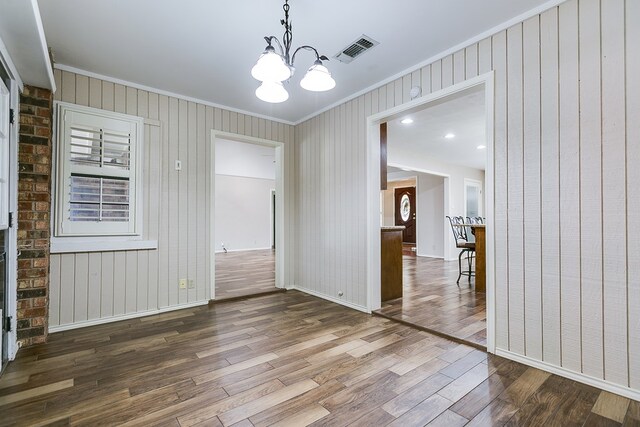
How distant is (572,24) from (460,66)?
753 millimetres

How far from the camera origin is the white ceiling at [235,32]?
2.13 meters

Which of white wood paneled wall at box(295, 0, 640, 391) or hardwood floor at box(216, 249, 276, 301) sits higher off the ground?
white wood paneled wall at box(295, 0, 640, 391)

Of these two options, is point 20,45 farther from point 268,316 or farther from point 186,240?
point 268,316

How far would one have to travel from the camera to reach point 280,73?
1.74 metres

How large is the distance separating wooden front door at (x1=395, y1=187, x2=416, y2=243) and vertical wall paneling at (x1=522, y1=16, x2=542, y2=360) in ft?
30.4

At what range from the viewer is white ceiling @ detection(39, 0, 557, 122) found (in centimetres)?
213

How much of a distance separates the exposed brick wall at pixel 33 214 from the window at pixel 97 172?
32cm

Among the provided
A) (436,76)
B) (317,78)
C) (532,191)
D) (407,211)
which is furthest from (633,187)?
(407,211)

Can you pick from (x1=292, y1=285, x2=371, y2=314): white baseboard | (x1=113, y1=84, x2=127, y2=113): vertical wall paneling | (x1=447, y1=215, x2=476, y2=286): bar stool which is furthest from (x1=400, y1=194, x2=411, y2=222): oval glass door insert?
(x1=113, y1=84, x2=127, y2=113): vertical wall paneling

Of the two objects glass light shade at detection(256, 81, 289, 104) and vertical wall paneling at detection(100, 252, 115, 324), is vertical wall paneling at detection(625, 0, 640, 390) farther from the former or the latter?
vertical wall paneling at detection(100, 252, 115, 324)

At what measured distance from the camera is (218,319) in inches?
128

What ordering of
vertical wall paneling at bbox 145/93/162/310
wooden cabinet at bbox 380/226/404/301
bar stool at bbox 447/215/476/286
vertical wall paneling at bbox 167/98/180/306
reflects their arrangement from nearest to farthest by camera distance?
vertical wall paneling at bbox 145/93/162/310
vertical wall paneling at bbox 167/98/180/306
wooden cabinet at bbox 380/226/404/301
bar stool at bbox 447/215/476/286

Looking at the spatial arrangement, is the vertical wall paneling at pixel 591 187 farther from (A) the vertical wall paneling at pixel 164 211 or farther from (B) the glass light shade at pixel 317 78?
(A) the vertical wall paneling at pixel 164 211

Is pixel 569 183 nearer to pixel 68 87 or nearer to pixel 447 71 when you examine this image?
pixel 447 71
